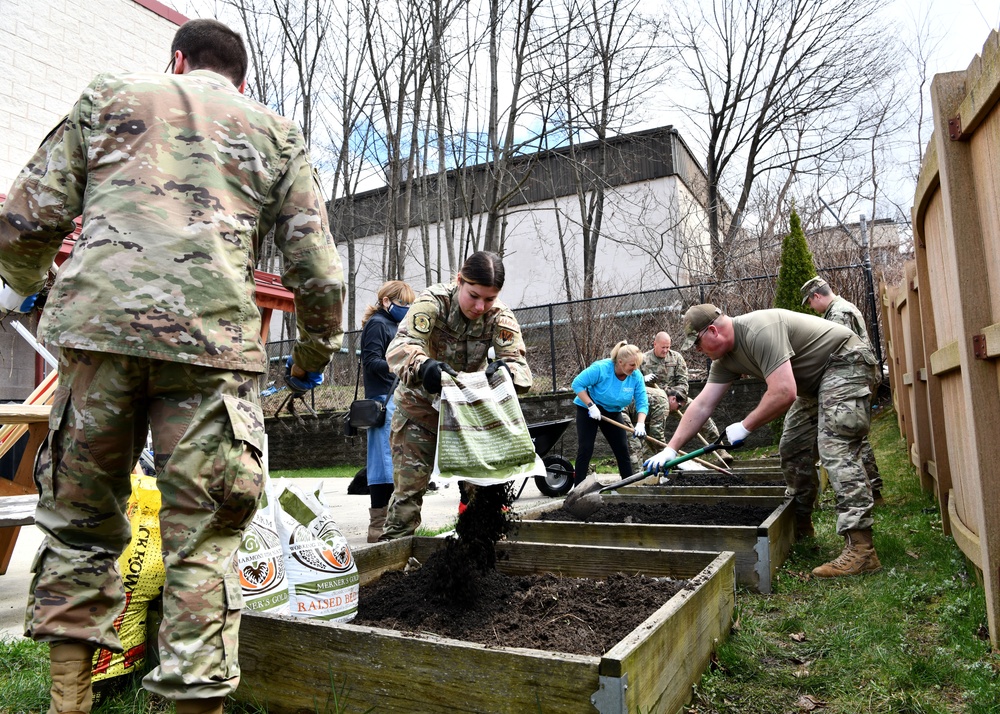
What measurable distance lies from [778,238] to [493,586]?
46.9 feet

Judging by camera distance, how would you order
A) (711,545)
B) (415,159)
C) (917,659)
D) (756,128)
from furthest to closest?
(756,128) < (415,159) < (711,545) < (917,659)

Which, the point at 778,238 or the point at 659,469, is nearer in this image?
the point at 659,469

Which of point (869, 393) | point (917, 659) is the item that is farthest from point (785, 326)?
point (917, 659)

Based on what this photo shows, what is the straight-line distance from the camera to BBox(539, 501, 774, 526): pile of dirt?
4.67 meters

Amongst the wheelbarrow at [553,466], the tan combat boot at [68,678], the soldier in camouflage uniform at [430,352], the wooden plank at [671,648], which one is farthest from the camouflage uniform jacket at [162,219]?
the wheelbarrow at [553,466]

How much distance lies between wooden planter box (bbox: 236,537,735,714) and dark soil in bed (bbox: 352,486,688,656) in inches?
10.3

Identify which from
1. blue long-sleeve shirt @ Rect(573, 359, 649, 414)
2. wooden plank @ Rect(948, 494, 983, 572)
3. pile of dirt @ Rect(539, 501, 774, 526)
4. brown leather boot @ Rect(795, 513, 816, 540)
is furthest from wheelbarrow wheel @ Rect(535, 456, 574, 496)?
wooden plank @ Rect(948, 494, 983, 572)

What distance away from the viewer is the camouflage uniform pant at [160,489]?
1772 mm

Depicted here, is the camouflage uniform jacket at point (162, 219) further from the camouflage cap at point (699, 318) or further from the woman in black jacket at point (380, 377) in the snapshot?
the woman in black jacket at point (380, 377)

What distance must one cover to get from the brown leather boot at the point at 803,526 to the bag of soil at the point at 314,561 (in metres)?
3.25

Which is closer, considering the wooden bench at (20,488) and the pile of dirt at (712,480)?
the wooden bench at (20,488)

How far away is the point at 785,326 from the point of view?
4.10 m

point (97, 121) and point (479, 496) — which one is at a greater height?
point (97, 121)

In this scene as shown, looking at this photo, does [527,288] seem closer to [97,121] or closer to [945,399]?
[945,399]
